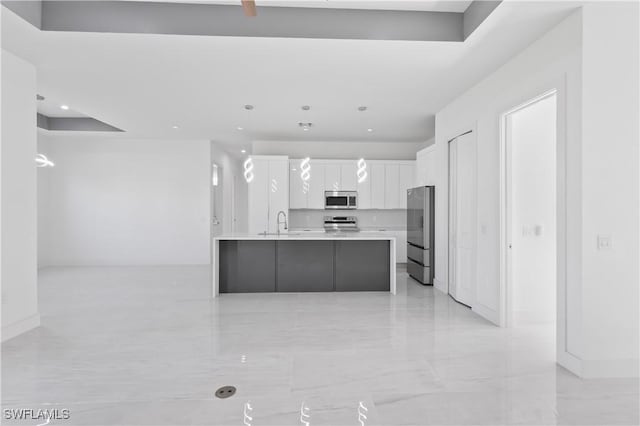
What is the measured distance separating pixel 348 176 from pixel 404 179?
1.25m

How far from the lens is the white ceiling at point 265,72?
310 cm

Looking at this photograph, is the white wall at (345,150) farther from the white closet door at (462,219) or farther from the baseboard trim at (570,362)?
the baseboard trim at (570,362)

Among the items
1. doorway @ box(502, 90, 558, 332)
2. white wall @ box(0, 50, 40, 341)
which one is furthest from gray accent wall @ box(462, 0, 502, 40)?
white wall @ box(0, 50, 40, 341)

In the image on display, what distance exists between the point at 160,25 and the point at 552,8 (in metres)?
3.14

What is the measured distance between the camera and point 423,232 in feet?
18.6

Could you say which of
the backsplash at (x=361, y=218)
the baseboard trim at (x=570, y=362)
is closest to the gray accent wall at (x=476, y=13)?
the baseboard trim at (x=570, y=362)

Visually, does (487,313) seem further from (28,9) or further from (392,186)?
(28,9)

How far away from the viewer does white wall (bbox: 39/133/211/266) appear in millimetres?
7523

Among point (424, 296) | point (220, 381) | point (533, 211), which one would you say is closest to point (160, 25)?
point (220, 381)

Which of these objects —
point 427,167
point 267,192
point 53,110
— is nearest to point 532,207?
point 427,167

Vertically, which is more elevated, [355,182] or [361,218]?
[355,182]

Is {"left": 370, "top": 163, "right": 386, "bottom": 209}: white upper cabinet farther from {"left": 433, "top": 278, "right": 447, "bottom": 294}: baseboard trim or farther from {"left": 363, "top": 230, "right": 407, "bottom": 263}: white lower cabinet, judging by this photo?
{"left": 433, "top": 278, "right": 447, "bottom": 294}: baseboard trim

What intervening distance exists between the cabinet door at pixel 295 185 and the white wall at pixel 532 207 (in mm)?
4576

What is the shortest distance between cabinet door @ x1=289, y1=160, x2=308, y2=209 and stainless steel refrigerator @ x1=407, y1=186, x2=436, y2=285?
2.49 meters
